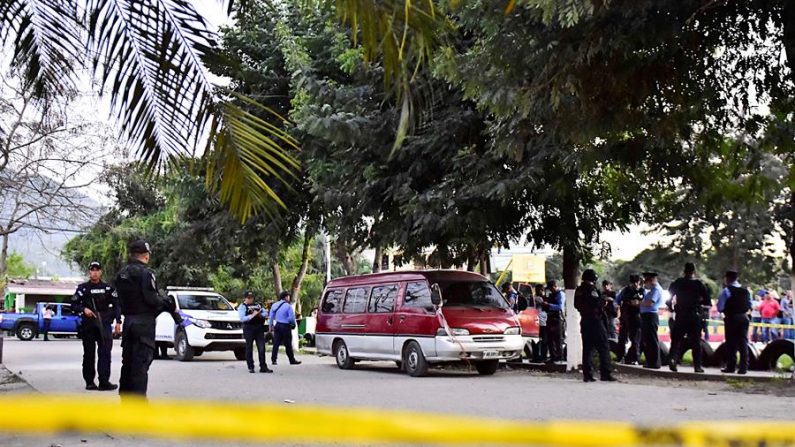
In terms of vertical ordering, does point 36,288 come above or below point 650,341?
above

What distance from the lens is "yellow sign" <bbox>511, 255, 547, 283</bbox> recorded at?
24.3 meters

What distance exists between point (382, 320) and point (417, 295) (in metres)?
1.19

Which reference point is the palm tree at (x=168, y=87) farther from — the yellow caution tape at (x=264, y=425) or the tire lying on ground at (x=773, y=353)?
the tire lying on ground at (x=773, y=353)

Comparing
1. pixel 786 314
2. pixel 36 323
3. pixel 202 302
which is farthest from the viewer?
pixel 36 323

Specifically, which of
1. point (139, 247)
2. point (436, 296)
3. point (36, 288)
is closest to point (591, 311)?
point (436, 296)

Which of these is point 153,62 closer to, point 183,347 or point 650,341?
point 650,341

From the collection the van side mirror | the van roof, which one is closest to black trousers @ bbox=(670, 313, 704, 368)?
the van roof

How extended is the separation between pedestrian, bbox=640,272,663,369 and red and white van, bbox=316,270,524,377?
2.26 m

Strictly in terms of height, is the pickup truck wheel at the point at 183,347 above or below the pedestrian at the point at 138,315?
below

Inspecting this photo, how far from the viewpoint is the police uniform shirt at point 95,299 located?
12.0m

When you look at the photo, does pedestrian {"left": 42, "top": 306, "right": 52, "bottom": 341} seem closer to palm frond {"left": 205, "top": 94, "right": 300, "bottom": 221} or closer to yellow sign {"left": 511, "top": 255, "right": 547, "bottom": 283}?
yellow sign {"left": 511, "top": 255, "right": 547, "bottom": 283}

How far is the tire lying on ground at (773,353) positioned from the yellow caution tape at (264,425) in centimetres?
1505

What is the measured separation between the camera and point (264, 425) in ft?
3.03

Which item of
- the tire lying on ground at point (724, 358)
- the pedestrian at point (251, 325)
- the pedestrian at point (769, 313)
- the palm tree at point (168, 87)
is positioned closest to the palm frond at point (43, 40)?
the palm tree at point (168, 87)
